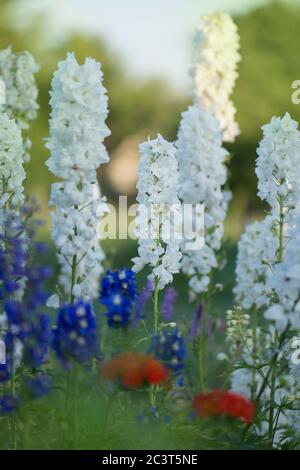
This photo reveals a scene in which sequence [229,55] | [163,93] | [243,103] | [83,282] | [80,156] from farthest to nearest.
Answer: [163,93]
[243,103]
[229,55]
[83,282]
[80,156]

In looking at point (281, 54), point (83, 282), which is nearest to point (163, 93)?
point (281, 54)

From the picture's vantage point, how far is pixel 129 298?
18.5 ft

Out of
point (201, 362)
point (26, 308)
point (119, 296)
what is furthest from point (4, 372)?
point (201, 362)

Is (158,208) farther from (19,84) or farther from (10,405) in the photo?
(19,84)

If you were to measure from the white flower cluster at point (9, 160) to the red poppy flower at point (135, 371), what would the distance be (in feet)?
6.70

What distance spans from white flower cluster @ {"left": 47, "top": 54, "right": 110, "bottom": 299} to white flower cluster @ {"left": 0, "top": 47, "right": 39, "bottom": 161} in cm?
246

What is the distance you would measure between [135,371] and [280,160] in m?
2.42

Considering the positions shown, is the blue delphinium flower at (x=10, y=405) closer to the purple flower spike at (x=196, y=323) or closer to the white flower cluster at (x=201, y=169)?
the white flower cluster at (x=201, y=169)

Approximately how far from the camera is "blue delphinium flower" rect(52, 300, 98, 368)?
5.09m

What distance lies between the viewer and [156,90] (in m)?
55.5

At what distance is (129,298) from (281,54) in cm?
4738

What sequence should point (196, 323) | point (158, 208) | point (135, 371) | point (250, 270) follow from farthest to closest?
point (250, 270) < point (196, 323) < point (158, 208) < point (135, 371)
